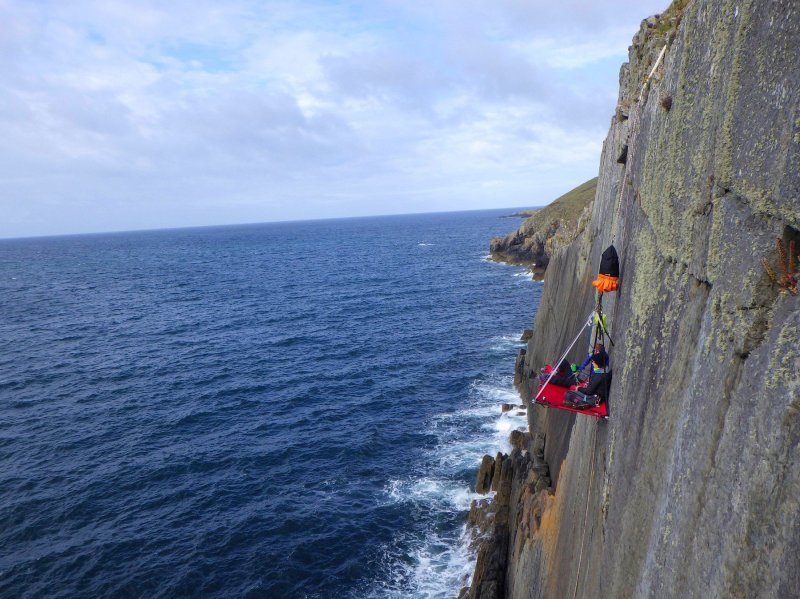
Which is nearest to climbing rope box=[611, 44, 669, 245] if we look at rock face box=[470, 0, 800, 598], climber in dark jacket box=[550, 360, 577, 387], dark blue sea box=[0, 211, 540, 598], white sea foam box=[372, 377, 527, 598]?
rock face box=[470, 0, 800, 598]

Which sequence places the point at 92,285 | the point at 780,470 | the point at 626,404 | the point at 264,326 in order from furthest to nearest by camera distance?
the point at 92,285
the point at 264,326
the point at 626,404
the point at 780,470

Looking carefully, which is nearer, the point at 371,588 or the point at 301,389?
the point at 371,588

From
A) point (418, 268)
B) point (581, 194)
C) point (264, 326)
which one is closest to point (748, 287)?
point (264, 326)

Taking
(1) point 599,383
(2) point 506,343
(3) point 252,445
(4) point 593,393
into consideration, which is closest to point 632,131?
(1) point 599,383

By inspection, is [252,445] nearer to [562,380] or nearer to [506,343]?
[562,380]

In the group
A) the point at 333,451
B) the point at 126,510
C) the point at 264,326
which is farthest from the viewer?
the point at 264,326

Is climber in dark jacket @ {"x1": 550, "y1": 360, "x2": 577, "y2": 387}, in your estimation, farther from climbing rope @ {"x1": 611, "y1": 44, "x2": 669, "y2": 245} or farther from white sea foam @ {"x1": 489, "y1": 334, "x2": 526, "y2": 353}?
white sea foam @ {"x1": 489, "y1": 334, "x2": 526, "y2": 353}

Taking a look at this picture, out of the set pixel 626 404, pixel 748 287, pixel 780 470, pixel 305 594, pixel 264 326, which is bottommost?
pixel 305 594

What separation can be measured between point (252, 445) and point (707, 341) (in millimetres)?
34922

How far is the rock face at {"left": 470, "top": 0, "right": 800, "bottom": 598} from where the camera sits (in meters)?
5.57

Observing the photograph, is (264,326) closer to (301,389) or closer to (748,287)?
(301,389)

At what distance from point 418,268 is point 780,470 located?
4212 inches

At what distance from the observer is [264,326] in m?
68.1

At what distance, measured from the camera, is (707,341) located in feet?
23.7
